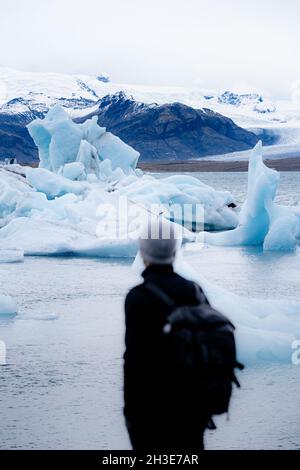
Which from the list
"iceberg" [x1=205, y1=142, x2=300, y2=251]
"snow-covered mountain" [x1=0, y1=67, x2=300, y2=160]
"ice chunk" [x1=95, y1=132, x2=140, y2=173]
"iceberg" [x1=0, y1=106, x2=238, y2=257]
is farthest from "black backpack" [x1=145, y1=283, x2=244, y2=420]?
"snow-covered mountain" [x1=0, y1=67, x2=300, y2=160]

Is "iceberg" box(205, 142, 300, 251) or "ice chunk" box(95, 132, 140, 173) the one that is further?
"ice chunk" box(95, 132, 140, 173)

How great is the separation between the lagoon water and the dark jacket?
5.00 ft

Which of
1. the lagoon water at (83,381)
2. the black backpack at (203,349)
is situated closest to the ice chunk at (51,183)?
the lagoon water at (83,381)

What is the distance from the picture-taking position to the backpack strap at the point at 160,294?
225 cm

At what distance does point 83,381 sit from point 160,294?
281 cm

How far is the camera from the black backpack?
2162mm

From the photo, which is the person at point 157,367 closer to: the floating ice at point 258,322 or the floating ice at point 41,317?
the floating ice at point 258,322

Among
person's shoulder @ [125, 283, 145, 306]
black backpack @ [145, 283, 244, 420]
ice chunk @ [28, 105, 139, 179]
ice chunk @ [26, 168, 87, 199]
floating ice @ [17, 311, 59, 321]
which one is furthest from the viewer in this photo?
ice chunk @ [28, 105, 139, 179]

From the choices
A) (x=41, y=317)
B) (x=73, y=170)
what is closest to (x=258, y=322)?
(x=41, y=317)

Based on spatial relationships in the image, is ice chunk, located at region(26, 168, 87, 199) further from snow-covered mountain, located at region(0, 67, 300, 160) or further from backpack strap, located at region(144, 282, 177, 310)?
snow-covered mountain, located at region(0, 67, 300, 160)

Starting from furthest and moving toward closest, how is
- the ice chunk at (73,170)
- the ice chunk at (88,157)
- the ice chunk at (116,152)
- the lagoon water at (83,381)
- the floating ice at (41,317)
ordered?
the ice chunk at (116,152)
the ice chunk at (88,157)
the ice chunk at (73,170)
the floating ice at (41,317)
the lagoon water at (83,381)

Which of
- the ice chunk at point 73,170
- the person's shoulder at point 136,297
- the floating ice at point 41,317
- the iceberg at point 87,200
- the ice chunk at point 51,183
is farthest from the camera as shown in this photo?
the ice chunk at point 73,170
